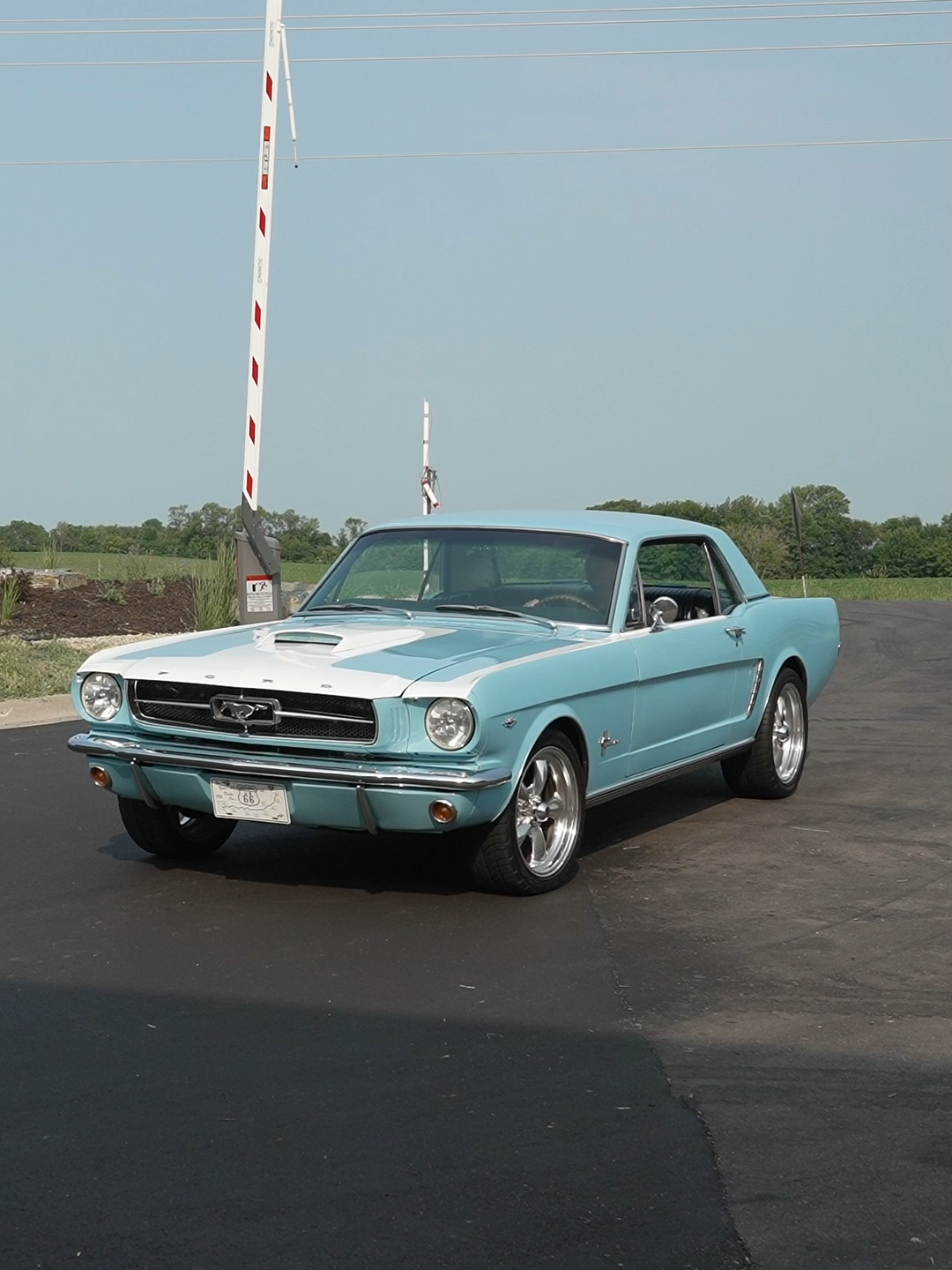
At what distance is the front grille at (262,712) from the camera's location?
21.5 feet

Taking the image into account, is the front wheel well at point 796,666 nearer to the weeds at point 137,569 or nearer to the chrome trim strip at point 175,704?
the chrome trim strip at point 175,704

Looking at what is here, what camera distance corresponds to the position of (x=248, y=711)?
6.77 m

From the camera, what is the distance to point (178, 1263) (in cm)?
353

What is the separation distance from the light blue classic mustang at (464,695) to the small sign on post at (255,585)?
5628mm

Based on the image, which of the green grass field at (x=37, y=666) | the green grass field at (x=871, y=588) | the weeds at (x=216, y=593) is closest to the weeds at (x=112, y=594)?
the weeds at (x=216, y=593)

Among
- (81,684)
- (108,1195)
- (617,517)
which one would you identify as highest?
(617,517)

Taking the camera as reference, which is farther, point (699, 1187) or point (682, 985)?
point (682, 985)

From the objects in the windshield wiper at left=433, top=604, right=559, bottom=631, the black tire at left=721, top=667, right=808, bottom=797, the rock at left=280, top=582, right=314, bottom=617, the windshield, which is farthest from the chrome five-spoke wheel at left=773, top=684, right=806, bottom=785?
the rock at left=280, top=582, right=314, bottom=617

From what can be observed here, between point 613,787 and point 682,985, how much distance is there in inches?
76.9

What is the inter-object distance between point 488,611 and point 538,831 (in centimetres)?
129

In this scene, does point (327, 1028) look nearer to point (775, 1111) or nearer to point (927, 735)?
point (775, 1111)

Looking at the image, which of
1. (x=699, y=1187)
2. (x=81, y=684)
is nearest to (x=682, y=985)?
(x=699, y=1187)

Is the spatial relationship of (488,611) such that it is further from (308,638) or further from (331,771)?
(331,771)

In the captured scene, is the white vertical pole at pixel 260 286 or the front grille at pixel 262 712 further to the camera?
the white vertical pole at pixel 260 286
